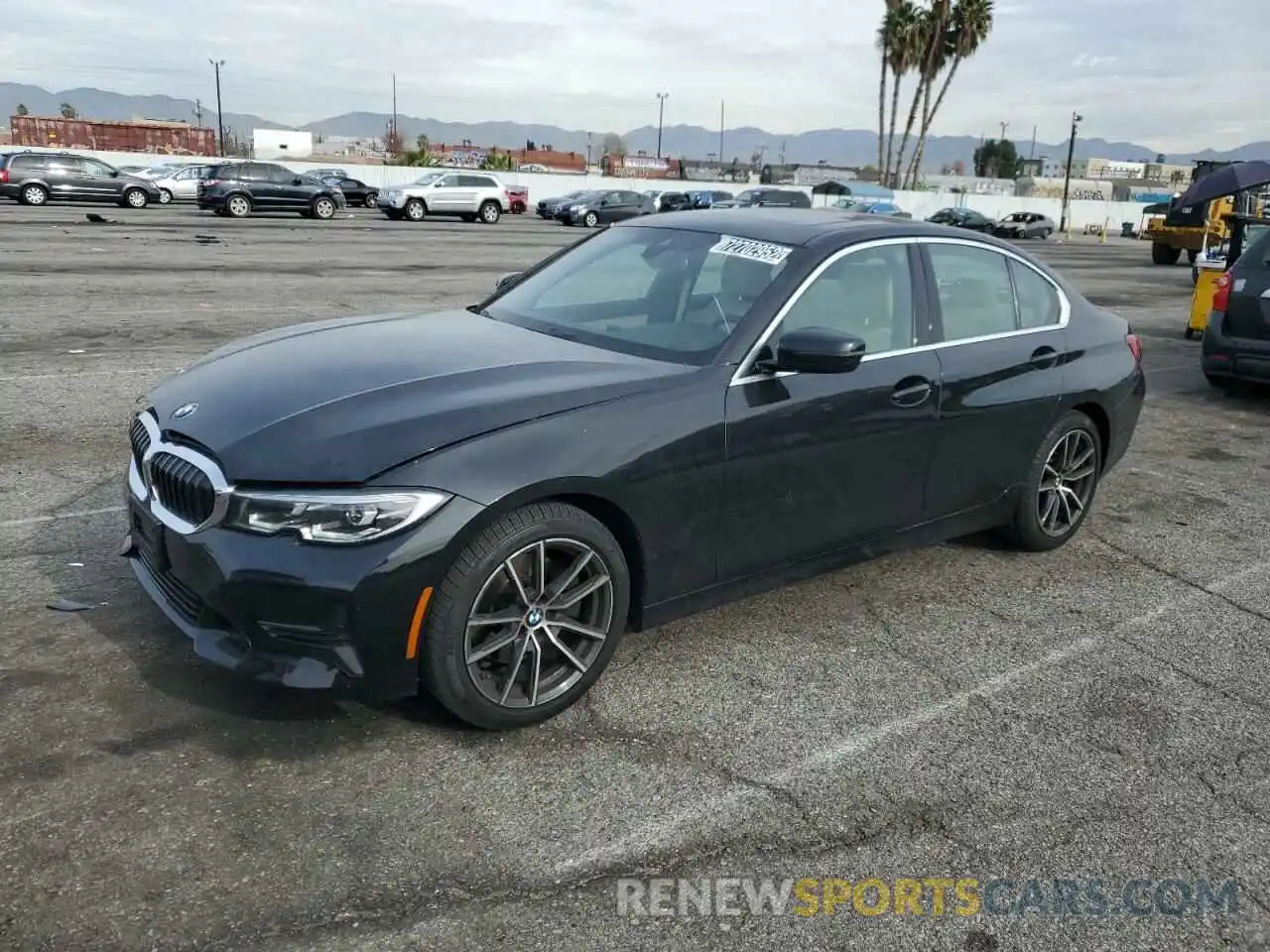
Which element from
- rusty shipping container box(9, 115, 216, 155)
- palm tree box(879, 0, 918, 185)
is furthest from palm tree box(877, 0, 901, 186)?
rusty shipping container box(9, 115, 216, 155)

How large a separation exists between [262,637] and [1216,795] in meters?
2.97

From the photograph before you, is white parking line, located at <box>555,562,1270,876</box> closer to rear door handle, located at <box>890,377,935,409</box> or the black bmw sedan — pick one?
the black bmw sedan

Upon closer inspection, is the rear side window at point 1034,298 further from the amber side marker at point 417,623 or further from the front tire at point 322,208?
the front tire at point 322,208

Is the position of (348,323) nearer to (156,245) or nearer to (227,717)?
(227,717)

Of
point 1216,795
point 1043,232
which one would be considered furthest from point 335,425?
point 1043,232

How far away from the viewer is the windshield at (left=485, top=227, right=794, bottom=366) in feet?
13.5

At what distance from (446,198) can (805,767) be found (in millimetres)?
35773

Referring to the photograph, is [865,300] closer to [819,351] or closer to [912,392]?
[912,392]

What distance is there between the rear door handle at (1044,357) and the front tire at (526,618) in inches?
99.3

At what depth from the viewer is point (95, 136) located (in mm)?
55531

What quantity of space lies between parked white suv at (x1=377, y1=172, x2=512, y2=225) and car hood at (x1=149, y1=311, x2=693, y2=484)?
33771 millimetres

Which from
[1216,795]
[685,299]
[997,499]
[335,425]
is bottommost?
[1216,795]

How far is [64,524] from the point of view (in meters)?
5.26

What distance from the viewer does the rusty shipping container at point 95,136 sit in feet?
180
